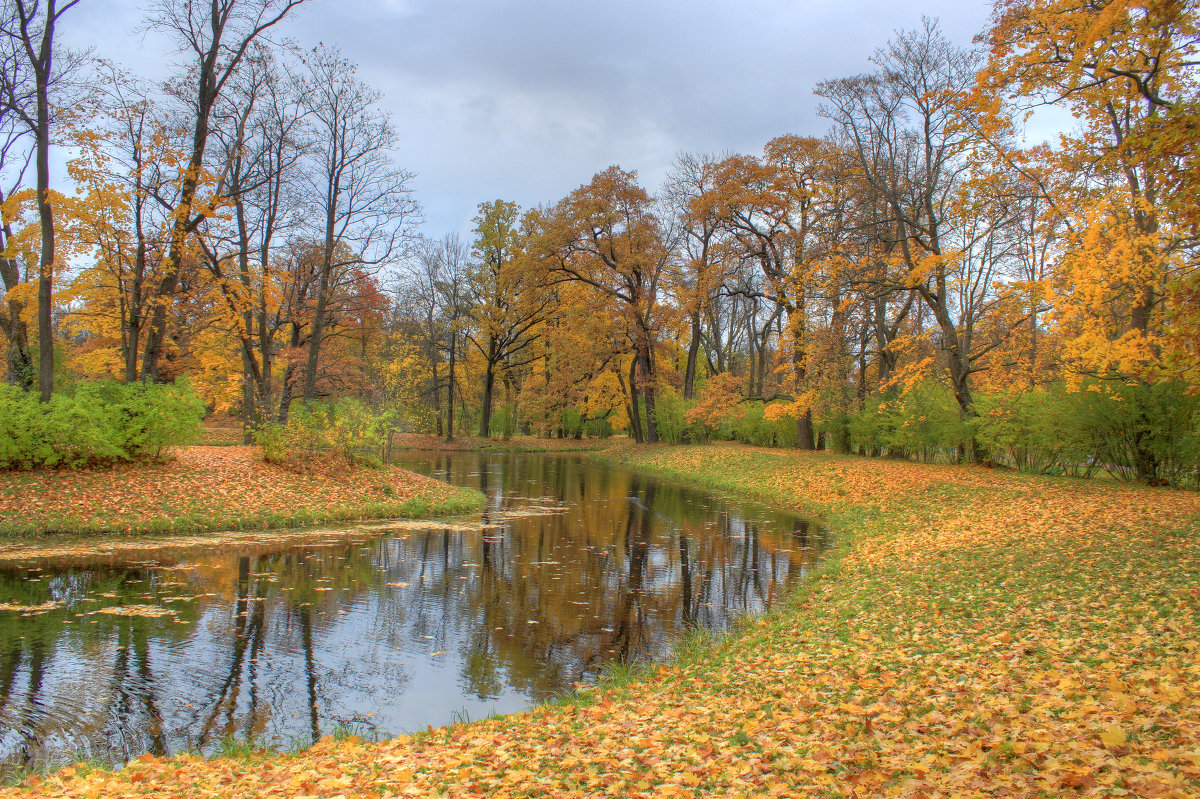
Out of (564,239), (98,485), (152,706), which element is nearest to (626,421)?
(564,239)

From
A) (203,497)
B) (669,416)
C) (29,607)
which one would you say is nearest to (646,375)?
(669,416)

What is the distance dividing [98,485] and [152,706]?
28.6ft

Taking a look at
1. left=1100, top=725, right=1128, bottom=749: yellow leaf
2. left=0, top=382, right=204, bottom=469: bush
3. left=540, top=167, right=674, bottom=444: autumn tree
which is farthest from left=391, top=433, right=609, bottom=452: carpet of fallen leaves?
left=1100, top=725, right=1128, bottom=749: yellow leaf

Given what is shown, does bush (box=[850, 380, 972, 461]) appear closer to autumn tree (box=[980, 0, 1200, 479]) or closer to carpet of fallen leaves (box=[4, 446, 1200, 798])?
autumn tree (box=[980, 0, 1200, 479])

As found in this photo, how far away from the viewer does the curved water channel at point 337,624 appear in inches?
199

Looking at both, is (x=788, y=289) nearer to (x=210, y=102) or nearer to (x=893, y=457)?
(x=893, y=457)

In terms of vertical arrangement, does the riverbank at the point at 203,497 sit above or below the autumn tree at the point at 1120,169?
below

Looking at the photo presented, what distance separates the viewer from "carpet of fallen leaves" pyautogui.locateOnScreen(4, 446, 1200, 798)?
327 cm

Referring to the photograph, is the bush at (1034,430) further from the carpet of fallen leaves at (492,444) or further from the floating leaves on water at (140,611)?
the carpet of fallen leaves at (492,444)

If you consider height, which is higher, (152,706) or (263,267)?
→ (263,267)

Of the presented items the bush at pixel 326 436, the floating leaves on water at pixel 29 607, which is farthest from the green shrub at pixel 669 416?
the floating leaves on water at pixel 29 607

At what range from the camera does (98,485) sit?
38.7 feet

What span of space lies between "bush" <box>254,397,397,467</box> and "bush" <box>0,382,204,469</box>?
5.59ft

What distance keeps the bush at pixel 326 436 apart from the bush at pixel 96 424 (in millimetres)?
1703
